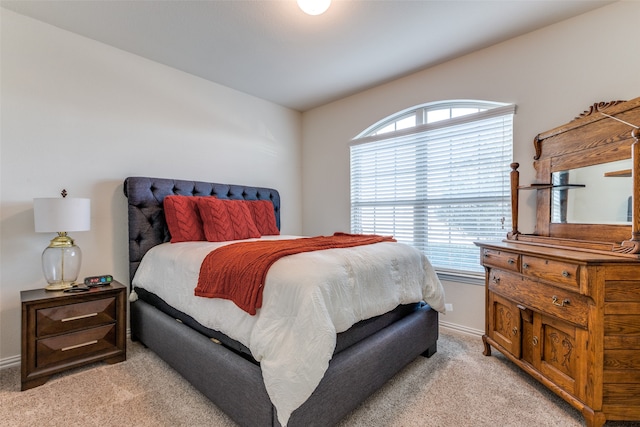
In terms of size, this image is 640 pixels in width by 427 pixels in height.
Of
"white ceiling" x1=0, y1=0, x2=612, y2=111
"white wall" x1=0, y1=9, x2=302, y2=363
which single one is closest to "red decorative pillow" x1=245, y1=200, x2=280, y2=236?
"white wall" x1=0, y1=9, x2=302, y2=363

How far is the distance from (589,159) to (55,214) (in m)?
3.56

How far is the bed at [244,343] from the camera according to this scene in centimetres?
132

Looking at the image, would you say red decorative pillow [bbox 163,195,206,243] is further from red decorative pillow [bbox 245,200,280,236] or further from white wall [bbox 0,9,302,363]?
red decorative pillow [bbox 245,200,280,236]

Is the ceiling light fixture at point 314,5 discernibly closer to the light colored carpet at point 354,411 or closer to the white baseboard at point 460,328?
the light colored carpet at point 354,411

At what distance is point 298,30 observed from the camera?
2.31m

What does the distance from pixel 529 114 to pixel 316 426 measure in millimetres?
2723

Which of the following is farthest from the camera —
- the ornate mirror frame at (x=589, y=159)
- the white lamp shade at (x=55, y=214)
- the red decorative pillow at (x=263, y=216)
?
the red decorative pillow at (x=263, y=216)

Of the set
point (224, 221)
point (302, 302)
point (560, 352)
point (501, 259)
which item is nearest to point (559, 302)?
point (560, 352)

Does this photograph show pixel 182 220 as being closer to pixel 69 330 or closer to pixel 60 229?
pixel 60 229

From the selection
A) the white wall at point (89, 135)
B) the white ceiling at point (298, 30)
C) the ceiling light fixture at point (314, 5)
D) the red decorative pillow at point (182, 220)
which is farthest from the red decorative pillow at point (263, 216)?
the ceiling light fixture at point (314, 5)

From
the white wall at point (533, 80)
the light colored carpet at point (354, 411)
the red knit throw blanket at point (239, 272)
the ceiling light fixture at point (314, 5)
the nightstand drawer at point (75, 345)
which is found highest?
the ceiling light fixture at point (314, 5)

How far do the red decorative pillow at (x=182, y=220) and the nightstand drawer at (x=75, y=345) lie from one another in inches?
32.5

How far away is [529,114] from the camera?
239 centimetres

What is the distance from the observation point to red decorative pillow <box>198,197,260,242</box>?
8.39 ft
